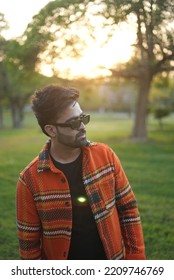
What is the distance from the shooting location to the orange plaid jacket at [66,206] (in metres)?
1.95

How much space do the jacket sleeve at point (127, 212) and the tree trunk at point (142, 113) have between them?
8.19 metres

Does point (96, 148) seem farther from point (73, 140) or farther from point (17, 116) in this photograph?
point (17, 116)

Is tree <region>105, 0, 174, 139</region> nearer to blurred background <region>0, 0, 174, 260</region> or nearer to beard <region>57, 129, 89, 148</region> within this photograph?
blurred background <region>0, 0, 174, 260</region>

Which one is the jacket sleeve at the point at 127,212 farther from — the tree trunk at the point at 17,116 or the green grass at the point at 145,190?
the tree trunk at the point at 17,116

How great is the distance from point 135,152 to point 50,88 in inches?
241

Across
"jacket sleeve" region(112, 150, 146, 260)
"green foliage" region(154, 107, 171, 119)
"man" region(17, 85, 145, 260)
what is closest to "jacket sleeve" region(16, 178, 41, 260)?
"man" region(17, 85, 145, 260)

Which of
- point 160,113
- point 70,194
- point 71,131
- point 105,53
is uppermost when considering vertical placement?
point 105,53

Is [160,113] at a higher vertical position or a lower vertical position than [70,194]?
lower

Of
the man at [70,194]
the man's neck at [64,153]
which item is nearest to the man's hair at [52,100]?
the man at [70,194]

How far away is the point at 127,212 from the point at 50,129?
0.55 meters

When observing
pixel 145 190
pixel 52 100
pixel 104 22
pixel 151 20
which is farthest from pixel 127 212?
pixel 145 190

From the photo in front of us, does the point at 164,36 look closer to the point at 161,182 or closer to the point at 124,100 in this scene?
the point at 161,182

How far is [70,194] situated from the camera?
1.96m
